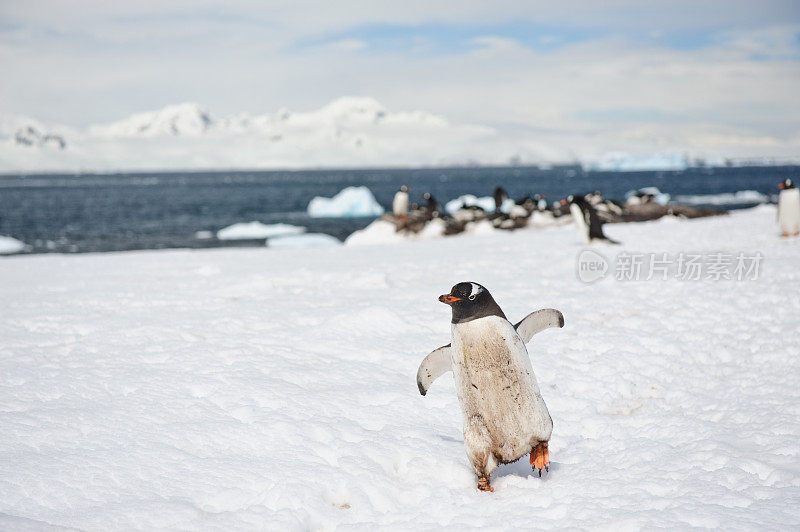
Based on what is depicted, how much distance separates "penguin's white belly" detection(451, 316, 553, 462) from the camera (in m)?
3.45

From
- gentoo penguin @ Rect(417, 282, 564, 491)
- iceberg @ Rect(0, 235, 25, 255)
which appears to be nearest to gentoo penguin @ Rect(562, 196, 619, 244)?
gentoo penguin @ Rect(417, 282, 564, 491)

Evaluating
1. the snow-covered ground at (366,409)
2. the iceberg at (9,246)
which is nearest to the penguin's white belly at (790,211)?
the snow-covered ground at (366,409)

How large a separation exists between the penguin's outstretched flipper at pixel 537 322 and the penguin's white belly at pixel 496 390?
199mm

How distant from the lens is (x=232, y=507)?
3.13m

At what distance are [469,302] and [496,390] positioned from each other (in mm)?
532

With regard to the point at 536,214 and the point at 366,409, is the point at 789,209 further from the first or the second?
the point at 366,409

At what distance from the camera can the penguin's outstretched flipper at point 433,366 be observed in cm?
369

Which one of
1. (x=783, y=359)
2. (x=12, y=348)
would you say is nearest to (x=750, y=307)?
(x=783, y=359)

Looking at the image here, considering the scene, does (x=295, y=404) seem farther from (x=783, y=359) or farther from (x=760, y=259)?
(x=760, y=259)

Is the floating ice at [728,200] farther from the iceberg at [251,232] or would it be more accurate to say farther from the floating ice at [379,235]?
the floating ice at [379,235]

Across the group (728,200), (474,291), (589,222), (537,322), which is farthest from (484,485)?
(728,200)

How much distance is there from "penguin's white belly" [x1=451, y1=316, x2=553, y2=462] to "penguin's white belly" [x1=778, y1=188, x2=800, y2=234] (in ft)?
33.9

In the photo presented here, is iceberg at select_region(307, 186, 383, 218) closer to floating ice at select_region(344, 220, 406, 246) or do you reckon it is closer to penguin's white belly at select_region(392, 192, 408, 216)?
penguin's white belly at select_region(392, 192, 408, 216)

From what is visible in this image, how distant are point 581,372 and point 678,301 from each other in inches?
106
